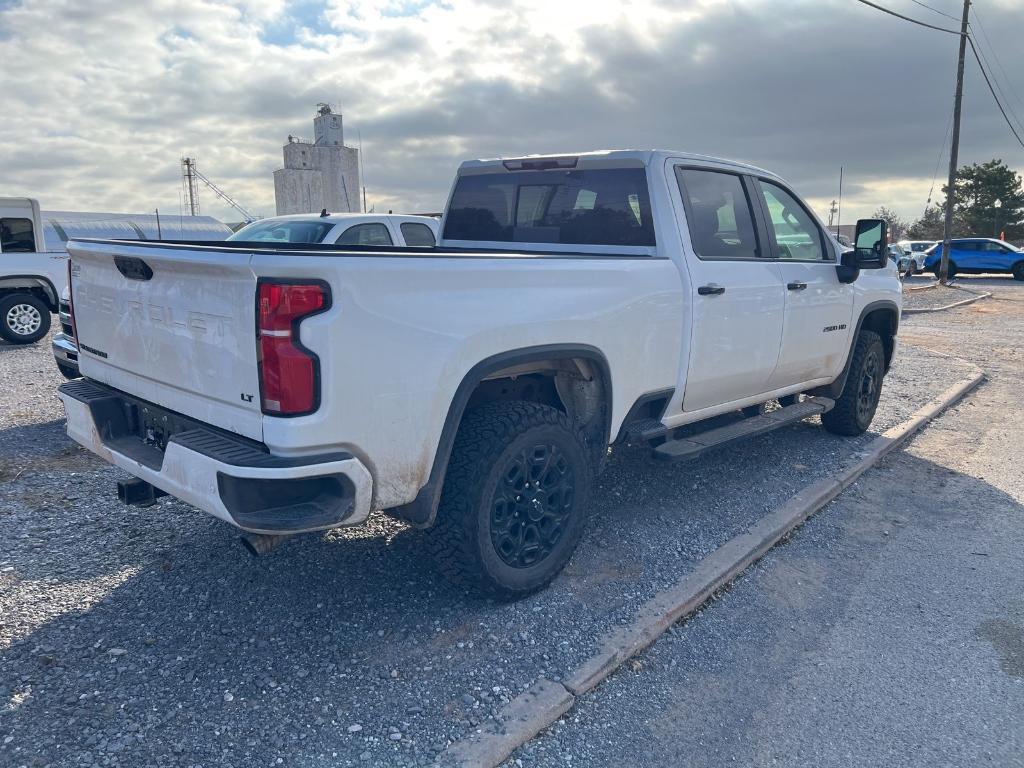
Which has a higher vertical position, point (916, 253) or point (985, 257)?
point (916, 253)

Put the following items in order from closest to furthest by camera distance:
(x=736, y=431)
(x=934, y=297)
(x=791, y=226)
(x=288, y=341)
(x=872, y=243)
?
(x=288, y=341) → (x=736, y=431) → (x=791, y=226) → (x=872, y=243) → (x=934, y=297)

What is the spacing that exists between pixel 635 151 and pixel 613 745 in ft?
9.93

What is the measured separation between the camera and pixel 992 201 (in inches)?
2029

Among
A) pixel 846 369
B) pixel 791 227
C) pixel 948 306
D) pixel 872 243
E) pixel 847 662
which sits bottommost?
pixel 847 662

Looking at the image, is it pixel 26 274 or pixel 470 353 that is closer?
pixel 470 353

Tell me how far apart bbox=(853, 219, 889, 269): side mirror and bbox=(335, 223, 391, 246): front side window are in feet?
15.8

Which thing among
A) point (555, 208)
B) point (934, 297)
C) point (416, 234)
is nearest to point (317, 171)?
point (934, 297)

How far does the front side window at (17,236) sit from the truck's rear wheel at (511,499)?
405 inches

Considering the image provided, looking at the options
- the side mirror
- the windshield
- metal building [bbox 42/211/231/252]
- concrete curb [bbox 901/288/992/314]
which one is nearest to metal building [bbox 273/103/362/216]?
metal building [bbox 42/211/231/252]

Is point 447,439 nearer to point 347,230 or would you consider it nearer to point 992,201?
point 347,230

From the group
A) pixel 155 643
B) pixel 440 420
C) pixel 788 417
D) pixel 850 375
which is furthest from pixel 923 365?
pixel 155 643

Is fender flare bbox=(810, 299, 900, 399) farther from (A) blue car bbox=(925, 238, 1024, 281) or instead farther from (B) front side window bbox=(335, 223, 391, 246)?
(A) blue car bbox=(925, 238, 1024, 281)

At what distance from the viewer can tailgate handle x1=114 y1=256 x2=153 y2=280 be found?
3.13 meters

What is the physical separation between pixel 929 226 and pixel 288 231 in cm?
6853
